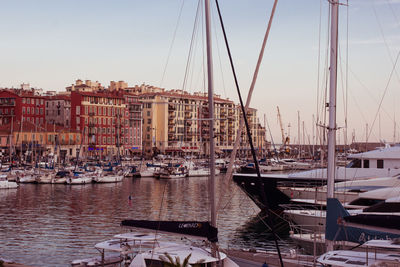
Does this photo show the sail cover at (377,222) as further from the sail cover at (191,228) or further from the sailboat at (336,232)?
the sail cover at (191,228)

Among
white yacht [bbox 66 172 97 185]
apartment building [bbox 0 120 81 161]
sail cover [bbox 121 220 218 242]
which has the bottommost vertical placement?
white yacht [bbox 66 172 97 185]

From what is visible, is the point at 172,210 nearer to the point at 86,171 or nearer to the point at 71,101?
the point at 86,171

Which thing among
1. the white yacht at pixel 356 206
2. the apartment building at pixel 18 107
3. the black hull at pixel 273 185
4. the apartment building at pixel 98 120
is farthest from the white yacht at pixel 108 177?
the white yacht at pixel 356 206

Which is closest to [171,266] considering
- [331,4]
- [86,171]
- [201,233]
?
[201,233]

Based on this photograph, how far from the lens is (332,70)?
→ 648 inches

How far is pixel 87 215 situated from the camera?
40906 mm

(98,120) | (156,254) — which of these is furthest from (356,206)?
(98,120)

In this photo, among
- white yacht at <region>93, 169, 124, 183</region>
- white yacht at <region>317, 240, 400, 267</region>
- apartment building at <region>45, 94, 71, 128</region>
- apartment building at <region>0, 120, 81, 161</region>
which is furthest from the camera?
apartment building at <region>45, 94, 71, 128</region>

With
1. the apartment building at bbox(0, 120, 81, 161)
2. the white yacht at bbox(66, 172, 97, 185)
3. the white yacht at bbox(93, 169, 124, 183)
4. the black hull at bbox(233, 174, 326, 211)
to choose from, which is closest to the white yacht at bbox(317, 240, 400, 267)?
→ the black hull at bbox(233, 174, 326, 211)

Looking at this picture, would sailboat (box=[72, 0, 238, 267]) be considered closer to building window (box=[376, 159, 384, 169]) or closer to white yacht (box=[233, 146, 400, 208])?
white yacht (box=[233, 146, 400, 208])

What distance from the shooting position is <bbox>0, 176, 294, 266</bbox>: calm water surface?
27891 millimetres

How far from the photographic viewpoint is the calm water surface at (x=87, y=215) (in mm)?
27891

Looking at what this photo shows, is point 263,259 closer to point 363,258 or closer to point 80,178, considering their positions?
point 363,258

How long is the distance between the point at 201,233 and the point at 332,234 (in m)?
3.26
